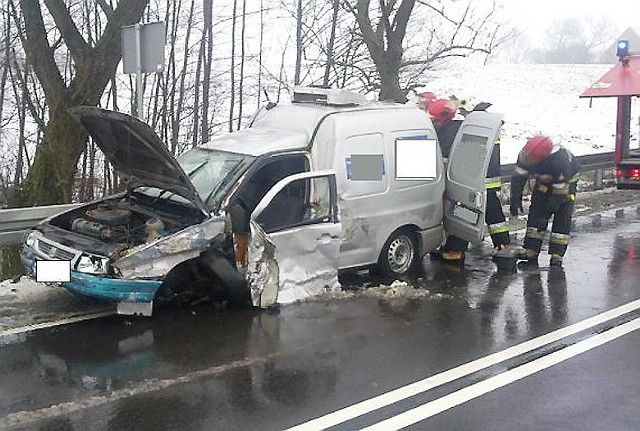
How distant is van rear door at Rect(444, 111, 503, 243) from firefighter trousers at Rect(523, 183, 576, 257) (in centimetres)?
86

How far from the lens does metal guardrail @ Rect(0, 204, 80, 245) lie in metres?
7.60

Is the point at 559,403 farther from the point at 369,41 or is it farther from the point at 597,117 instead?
the point at 597,117

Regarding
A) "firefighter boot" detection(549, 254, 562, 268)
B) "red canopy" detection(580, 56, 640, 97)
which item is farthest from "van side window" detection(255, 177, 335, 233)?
"red canopy" detection(580, 56, 640, 97)

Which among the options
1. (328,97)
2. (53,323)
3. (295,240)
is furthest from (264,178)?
(53,323)

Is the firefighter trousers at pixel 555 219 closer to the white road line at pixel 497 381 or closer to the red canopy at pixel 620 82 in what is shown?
the white road line at pixel 497 381

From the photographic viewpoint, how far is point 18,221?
771cm

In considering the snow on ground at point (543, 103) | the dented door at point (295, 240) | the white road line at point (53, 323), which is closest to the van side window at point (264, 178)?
the dented door at point (295, 240)

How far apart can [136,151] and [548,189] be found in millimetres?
4735

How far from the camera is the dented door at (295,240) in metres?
6.97

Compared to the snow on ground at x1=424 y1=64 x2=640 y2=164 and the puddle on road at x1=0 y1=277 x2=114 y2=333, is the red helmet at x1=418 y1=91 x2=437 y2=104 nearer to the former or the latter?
the puddle on road at x1=0 y1=277 x2=114 y2=333

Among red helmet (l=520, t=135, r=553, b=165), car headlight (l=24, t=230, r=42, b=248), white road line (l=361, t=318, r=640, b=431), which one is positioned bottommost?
white road line (l=361, t=318, r=640, b=431)

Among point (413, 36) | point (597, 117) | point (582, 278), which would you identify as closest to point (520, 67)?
point (597, 117)

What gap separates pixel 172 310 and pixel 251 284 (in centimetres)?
76

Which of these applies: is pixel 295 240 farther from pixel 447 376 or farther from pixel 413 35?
pixel 413 35
